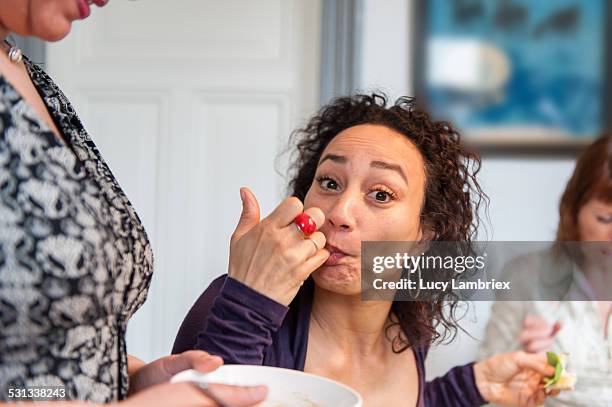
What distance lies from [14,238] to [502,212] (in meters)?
1.96

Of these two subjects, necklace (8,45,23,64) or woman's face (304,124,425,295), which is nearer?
necklace (8,45,23,64)

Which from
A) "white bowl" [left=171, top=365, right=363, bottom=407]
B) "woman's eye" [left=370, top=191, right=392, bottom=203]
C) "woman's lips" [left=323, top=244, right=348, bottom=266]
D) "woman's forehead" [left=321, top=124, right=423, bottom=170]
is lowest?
"white bowl" [left=171, top=365, right=363, bottom=407]

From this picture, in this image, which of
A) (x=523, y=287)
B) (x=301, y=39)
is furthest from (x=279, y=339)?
(x=301, y=39)

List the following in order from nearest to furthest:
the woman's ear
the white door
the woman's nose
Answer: the woman's nose → the woman's ear → the white door

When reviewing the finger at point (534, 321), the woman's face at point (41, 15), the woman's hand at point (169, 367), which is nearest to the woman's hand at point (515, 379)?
the finger at point (534, 321)

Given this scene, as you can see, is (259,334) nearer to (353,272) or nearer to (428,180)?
(353,272)

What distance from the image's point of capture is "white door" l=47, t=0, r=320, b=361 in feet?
8.30

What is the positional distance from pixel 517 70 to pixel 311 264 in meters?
1.63

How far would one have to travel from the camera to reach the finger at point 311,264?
991mm

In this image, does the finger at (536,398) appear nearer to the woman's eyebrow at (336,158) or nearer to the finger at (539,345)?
the finger at (539,345)

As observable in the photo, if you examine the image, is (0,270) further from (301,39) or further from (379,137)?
(301,39)

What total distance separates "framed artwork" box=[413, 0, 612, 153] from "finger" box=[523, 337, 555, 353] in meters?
0.97

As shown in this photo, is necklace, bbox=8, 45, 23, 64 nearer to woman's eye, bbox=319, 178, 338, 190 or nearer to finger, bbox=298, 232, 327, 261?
finger, bbox=298, 232, 327, 261

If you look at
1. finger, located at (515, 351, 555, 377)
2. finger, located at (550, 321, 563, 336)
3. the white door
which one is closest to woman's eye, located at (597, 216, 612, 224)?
finger, located at (550, 321, 563, 336)
